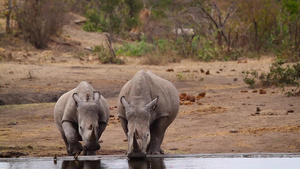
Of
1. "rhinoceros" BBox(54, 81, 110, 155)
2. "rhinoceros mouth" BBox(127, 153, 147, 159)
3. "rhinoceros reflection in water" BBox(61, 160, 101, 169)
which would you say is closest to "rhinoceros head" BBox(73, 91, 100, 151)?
"rhinoceros" BBox(54, 81, 110, 155)

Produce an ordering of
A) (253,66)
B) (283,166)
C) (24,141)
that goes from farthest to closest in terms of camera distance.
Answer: (253,66)
(24,141)
(283,166)

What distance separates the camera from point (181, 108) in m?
11.6

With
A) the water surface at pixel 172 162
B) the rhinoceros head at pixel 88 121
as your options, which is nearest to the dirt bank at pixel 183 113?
the water surface at pixel 172 162

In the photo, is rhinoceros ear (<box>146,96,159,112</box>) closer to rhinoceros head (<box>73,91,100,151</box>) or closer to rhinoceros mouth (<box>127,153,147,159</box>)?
rhinoceros mouth (<box>127,153,147,159</box>)

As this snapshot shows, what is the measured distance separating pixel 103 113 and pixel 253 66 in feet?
39.2

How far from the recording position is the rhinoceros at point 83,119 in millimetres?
6589

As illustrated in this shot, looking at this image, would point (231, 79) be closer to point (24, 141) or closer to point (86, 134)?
point (24, 141)

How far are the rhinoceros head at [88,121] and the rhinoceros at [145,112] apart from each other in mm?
304

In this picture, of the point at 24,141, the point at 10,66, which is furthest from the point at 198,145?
the point at 10,66

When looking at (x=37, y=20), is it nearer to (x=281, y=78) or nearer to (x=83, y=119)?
(x=281, y=78)

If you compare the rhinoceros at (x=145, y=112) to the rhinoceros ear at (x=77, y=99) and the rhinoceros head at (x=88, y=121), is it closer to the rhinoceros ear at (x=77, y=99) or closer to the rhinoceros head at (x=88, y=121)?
the rhinoceros head at (x=88, y=121)

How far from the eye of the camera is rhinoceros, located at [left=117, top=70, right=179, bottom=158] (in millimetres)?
5918

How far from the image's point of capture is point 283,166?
6.00m

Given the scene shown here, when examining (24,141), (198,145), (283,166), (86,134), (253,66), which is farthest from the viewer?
(253,66)
